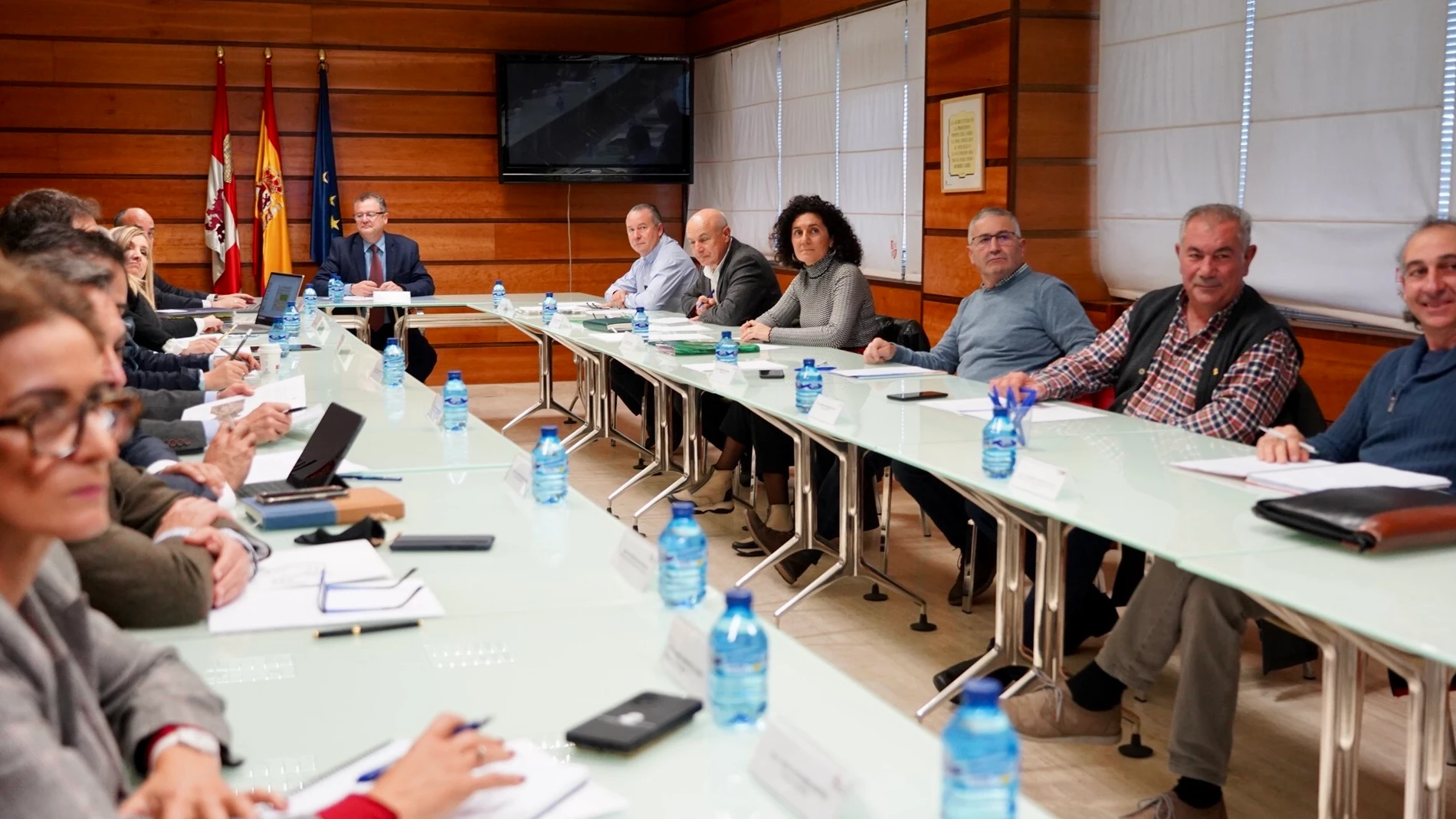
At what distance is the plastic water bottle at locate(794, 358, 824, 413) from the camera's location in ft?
12.5

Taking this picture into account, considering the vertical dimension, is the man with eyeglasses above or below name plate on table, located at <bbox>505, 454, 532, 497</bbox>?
above

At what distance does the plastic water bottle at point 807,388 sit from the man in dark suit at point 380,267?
15.8 ft

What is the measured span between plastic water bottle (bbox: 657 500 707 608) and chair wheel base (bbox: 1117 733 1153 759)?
1532mm

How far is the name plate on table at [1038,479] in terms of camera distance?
2.59 metres

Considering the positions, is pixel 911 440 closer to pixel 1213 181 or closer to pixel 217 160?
pixel 1213 181

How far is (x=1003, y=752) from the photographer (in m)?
1.14

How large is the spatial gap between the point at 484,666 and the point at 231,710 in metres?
0.30

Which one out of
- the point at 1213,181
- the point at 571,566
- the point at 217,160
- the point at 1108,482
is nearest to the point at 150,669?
the point at 571,566

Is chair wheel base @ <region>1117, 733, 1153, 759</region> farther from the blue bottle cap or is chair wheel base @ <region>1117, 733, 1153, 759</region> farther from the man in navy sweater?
the blue bottle cap

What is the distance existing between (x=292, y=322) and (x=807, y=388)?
3.30 m

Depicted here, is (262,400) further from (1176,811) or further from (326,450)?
(1176,811)

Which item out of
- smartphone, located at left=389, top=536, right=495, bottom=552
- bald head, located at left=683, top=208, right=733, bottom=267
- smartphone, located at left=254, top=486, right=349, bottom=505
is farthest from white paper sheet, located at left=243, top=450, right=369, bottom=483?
bald head, located at left=683, top=208, right=733, bottom=267

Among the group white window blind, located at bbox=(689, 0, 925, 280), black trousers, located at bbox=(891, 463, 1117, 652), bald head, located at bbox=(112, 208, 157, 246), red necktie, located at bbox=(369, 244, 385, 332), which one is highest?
white window blind, located at bbox=(689, 0, 925, 280)

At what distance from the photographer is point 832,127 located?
25.5 feet
